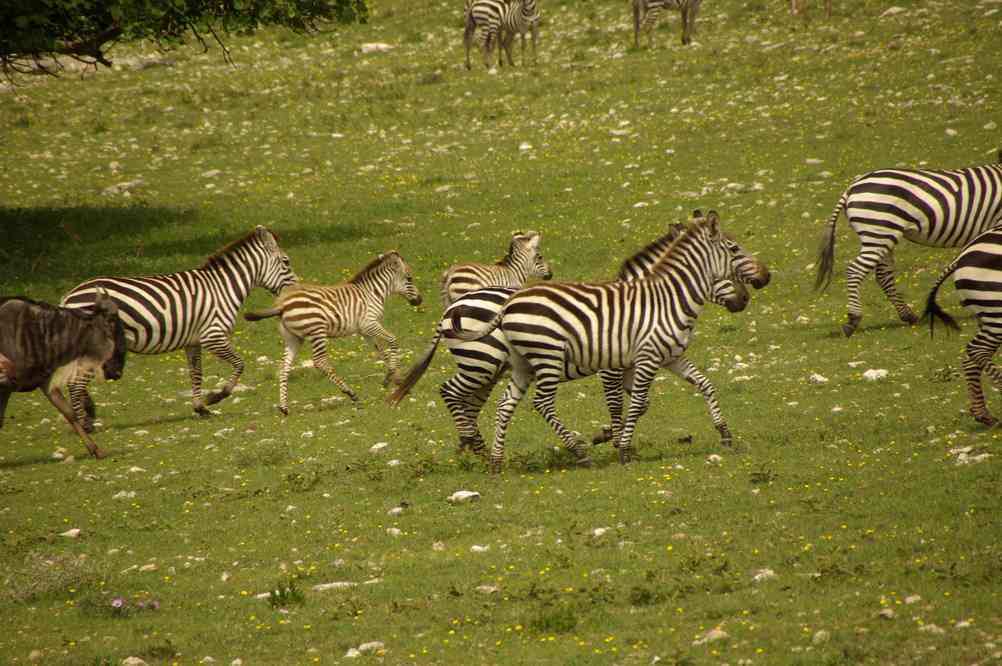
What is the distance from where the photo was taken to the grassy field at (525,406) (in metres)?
9.69

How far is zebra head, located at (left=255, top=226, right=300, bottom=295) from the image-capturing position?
20094 millimetres

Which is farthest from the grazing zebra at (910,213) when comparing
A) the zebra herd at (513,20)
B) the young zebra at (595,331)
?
the zebra herd at (513,20)

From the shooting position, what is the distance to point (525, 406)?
57.5 feet

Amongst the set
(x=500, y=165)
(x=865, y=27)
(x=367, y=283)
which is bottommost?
(x=367, y=283)

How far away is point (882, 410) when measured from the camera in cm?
1466

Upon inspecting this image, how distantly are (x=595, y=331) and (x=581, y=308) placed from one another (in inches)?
10.8

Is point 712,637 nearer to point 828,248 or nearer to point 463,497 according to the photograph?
point 463,497

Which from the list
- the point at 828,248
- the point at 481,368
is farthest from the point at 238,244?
the point at 828,248

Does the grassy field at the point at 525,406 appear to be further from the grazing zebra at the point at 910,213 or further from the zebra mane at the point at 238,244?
the zebra mane at the point at 238,244

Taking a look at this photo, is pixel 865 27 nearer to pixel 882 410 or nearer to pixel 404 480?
pixel 882 410

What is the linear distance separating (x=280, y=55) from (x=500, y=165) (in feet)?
52.0

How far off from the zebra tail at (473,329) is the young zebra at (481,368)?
0.04m

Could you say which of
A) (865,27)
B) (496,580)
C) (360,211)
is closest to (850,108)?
(865,27)

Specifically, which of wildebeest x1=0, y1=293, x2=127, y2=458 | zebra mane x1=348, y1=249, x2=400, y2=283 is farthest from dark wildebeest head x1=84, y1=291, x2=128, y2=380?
zebra mane x1=348, y1=249, x2=400, y2=283
